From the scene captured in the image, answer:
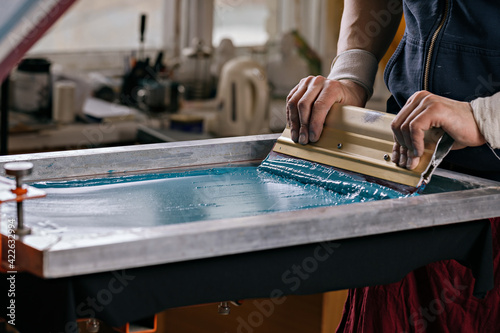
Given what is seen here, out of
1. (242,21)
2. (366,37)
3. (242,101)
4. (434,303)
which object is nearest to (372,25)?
(366,37)

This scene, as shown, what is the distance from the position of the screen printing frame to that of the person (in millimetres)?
111

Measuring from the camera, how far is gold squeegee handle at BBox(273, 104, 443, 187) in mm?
1257

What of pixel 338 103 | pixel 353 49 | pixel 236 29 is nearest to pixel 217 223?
pixel 338 103

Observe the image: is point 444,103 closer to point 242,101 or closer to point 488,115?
point 488,115

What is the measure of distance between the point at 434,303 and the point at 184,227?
2.16ft

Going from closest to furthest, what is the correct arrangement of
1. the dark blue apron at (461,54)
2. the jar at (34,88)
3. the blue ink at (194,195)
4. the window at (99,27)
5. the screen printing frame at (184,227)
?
the screen printing frame at (184,227) → the blue ink at (194,195) → the dark blue apron at (461,54) → the jar at (34,88) → the window at (99,27)

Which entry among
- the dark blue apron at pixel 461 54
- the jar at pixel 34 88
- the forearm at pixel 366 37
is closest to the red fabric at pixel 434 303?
the dark blue apron at pixel 461 54

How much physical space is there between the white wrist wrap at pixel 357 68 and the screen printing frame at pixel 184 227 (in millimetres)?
297

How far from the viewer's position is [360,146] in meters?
1.36

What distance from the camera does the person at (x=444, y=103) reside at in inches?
48.3

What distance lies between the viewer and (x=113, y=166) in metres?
1.35

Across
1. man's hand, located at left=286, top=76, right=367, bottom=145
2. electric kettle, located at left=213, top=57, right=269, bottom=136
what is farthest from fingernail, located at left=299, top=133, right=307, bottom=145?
electric kettle, located at left=213, top=57, right=269, bottom=136

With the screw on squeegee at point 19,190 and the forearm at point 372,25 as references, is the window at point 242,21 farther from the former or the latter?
the screw on squeegee at point 19,190

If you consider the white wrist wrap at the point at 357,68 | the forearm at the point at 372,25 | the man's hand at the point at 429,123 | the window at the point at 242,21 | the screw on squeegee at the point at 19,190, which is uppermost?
the window at the point at 242,21
